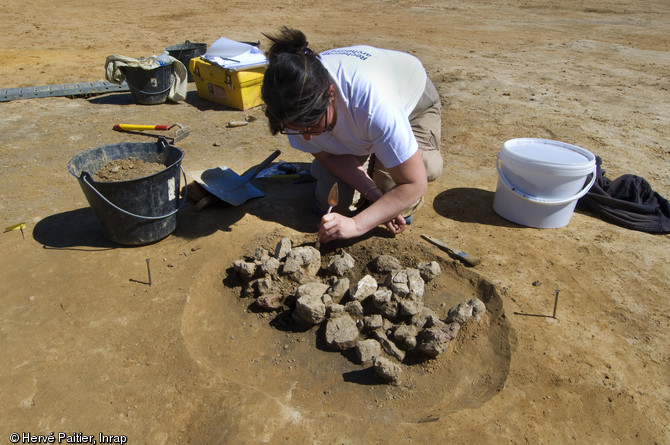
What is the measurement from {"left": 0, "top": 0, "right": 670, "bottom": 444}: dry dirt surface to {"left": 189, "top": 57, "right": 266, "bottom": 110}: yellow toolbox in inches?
10.4

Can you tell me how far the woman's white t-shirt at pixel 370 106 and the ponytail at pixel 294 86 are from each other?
0.18 meters

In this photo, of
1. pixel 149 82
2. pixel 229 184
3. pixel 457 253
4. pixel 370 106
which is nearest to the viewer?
pixel 370 106

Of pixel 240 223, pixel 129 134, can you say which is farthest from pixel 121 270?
pixel 129 134

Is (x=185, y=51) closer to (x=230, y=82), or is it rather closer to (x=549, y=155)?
(x=230, y=82)

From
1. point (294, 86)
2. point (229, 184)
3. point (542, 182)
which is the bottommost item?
point (229, 184)

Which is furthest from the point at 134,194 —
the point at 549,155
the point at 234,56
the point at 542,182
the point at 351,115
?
the point at 234,56

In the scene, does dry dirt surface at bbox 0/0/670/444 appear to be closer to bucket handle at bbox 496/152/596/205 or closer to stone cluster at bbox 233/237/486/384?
stone cluster at bbox 233/237/486/384

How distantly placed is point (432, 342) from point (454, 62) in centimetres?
598

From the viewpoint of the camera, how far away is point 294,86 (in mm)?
2176

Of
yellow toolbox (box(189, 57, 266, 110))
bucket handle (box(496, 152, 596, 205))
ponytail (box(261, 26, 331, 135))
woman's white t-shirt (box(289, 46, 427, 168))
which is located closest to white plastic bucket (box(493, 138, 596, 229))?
bucket handle (box(496, 152, 596, 205))

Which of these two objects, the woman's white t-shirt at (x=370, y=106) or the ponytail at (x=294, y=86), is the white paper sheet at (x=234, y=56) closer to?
the woman's white t-shirt at (x=370, y=106)

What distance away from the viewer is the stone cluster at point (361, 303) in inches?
95.2

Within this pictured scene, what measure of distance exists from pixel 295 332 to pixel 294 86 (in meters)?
1.29

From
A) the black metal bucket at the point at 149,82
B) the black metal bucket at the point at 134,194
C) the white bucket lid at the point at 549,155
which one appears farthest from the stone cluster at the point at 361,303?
the black metal bucket at the point at 149,82
